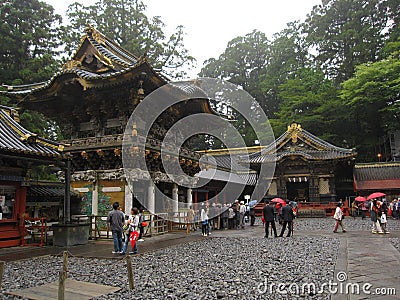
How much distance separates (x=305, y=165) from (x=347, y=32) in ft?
67.0

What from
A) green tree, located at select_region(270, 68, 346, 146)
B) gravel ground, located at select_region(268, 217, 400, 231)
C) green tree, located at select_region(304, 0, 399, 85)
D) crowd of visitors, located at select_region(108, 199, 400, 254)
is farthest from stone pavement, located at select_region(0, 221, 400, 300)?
green tree, located at select_region(304, 0, 399, 85)

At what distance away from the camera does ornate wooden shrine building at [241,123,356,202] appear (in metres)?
27.3

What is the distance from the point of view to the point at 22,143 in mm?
11344

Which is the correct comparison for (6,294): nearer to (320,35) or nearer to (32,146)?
(32,146)

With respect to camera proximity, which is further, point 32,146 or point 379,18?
point 379,18

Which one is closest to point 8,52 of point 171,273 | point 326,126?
point 171,273

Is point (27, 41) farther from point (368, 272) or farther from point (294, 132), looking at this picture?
point (368, 272)

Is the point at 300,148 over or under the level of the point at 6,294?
over

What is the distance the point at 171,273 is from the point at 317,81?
120 feet

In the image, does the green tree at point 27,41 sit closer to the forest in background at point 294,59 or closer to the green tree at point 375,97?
the forest in background at point 294,59

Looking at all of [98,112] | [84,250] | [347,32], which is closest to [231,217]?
[98,112]

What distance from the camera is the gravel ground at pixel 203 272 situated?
5712 mm

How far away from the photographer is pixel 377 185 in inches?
1119

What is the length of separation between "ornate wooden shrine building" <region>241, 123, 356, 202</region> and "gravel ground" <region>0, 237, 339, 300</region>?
58.1 feet
